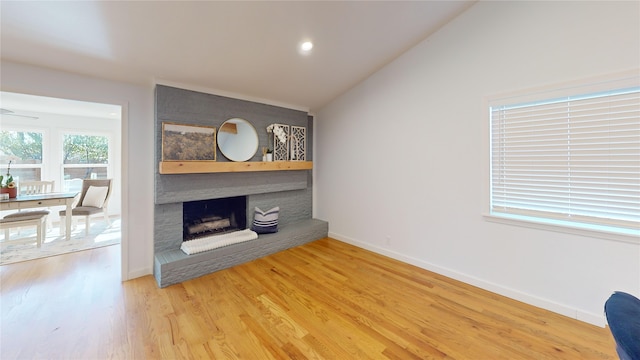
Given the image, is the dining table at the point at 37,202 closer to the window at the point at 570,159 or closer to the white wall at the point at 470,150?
the white wall at the point at 470,150

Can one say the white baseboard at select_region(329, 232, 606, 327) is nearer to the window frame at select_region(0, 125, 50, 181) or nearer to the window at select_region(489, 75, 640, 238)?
the window at select_region(489, 75, 640, 238)

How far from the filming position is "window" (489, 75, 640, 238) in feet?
5.80

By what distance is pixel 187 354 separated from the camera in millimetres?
1559

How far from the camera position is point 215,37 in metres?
2.12

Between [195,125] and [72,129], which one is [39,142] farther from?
[195,125]

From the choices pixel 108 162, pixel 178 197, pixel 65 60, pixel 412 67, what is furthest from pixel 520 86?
pixel 108 162

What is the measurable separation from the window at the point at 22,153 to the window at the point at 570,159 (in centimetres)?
754

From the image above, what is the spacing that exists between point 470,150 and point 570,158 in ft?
2.39

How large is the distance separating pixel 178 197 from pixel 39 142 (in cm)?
438

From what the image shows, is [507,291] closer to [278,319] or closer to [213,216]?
[278,319]

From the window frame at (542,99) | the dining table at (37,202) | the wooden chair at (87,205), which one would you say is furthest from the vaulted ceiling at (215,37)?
the wooden chair at (87,205)

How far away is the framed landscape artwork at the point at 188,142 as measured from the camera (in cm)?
262

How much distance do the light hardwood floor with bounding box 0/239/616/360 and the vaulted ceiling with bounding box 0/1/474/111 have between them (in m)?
2.20

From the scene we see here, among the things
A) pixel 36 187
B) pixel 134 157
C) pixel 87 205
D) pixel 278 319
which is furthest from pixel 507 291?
pixel 36 187
